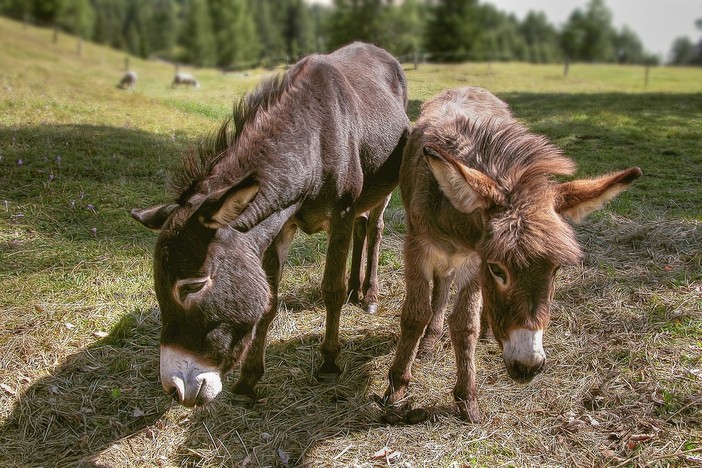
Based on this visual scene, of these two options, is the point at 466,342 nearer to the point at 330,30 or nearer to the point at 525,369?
the point at 525,369

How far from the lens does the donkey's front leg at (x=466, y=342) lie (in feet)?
11.9

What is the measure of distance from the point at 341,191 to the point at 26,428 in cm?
272

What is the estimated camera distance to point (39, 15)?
4672 centimetres

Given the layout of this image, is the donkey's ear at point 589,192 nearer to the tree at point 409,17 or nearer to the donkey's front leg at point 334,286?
the donkey's front leg at point 334,286

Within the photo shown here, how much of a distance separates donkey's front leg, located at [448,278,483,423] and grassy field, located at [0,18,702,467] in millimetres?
137

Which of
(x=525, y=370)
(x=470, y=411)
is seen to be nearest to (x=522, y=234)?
(x=525, y=370)

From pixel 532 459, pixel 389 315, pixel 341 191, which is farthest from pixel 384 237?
pixel 532 459

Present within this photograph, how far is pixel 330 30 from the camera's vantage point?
599 inches

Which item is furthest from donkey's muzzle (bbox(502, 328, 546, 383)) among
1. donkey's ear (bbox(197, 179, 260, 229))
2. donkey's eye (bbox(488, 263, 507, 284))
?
donkey's ear (bbox(197, 179, 260, 229))

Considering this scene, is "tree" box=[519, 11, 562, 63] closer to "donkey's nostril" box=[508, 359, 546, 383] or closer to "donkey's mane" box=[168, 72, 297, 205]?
"donkey's mane" box=[168, 72, 297, 205]

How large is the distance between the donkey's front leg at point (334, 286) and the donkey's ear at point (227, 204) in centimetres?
114

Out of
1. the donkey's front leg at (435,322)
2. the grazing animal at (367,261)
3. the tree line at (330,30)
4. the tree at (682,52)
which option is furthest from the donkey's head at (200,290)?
the tree at (682,52)

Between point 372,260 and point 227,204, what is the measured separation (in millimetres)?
2925

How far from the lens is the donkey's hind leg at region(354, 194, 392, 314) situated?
17.0 feet
